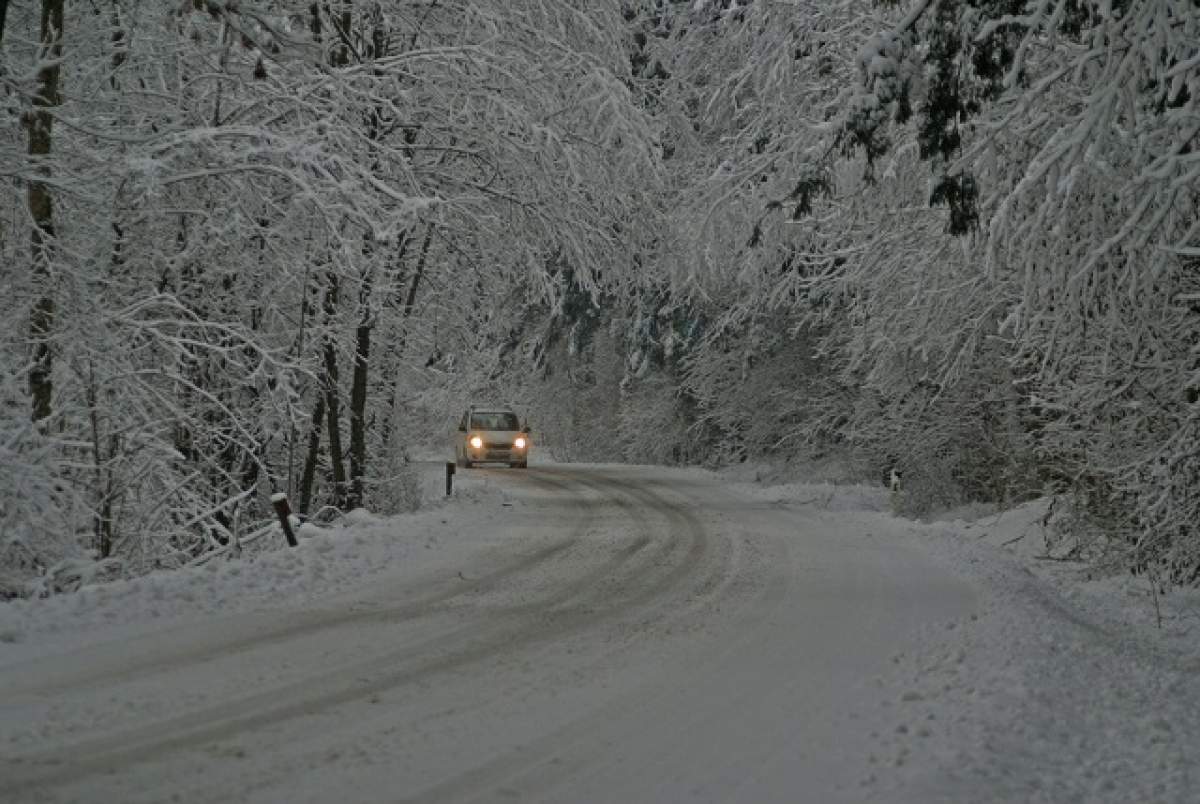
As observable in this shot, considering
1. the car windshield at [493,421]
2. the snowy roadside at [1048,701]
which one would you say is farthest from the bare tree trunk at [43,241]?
the car windshield at [493,421]

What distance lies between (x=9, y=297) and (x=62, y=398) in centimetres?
116

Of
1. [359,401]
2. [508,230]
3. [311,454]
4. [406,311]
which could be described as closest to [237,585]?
[311,454]

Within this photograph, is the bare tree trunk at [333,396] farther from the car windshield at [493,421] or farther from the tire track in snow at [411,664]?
the car windshield at [493,421]

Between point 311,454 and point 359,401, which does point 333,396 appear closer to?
point 359,401

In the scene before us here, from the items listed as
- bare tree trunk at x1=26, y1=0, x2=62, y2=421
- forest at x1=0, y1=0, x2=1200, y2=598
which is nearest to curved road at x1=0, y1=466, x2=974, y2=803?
forest at x1=0, y1=0, x2=1200, y2=598

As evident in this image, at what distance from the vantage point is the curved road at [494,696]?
16.4 ft

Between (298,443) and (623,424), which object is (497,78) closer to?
(298,443)

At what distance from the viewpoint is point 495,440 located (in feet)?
120

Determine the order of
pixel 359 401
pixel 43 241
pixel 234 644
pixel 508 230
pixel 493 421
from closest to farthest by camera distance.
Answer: pixel 234 644 → pixel 43 241 → pixel 508 230 → pixel 359 401 → pixel 493 421

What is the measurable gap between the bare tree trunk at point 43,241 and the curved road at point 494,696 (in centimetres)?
385

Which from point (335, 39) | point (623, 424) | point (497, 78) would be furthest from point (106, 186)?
point (623, 424)

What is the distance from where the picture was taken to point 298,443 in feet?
61.1

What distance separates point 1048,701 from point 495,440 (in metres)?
30.5

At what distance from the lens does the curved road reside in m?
5.00
